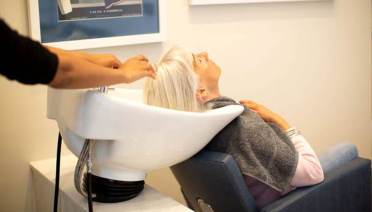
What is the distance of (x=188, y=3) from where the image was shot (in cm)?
188

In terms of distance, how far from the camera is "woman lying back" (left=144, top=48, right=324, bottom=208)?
1.40 m

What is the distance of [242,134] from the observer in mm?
1432

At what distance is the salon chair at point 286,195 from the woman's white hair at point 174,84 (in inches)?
6.7

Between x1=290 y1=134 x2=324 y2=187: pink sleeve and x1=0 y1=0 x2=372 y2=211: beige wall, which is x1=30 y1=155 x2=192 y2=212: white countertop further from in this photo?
x1=290 y1=134 x2=324 y2=187: pink sleeve

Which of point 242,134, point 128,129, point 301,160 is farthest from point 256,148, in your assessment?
point 128,129

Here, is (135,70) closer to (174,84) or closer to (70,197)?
(174,84)

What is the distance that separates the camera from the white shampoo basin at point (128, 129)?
1091 mm

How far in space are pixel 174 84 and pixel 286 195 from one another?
52 centimetres

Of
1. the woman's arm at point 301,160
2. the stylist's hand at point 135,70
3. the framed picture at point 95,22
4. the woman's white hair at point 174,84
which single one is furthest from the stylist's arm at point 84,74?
the woman's arm at point 301,160

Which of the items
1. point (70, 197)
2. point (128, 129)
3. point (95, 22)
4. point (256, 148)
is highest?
point (95, 22)

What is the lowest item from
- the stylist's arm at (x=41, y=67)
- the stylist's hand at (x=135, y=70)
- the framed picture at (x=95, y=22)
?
the stylist's hand at (x=135, y=70)

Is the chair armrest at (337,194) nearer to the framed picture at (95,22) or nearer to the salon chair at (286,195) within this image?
the salon chair at (286,195)

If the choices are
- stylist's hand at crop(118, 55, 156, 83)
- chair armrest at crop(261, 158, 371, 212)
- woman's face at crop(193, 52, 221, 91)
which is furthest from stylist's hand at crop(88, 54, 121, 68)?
chair armrest at crop(261, 158, 371, 212)

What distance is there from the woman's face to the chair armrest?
42 cm
